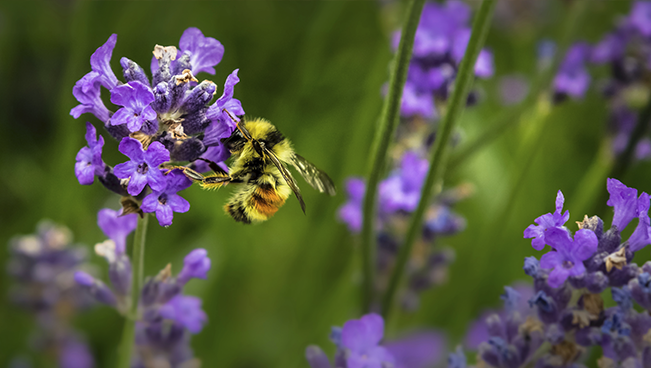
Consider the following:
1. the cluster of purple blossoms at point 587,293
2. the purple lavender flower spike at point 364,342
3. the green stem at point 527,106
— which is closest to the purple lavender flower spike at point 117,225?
the purple lavender flower spike at point 364,342

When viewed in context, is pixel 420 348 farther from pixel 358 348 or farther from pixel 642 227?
pixel 642 227

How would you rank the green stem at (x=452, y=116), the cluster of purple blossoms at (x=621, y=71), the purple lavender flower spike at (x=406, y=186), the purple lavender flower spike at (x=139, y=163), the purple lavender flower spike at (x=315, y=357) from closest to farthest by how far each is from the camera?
the purple lavender flower spike at (x=139, y=163), the green stem at (x=452, y=116), the purple lavender flower spike at (x=315, y=357), the purple lavender flower spike at (x=406, y=186), the cluster of purple blossoms at (x=621, y=71)

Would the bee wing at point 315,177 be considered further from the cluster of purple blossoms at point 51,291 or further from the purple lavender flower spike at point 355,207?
the cluster of purple blossoms at point 51,291

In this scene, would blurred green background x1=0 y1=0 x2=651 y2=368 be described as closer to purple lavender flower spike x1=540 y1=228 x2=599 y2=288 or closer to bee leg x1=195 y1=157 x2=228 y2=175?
bee leg x1=195 y1=157 x2=228 y2=175

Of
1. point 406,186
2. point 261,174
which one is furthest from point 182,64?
point 406,186

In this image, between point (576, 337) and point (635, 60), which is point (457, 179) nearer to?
point (635, 60)

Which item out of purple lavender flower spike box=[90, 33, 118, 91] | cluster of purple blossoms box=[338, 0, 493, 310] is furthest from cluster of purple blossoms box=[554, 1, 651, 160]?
purple lavender flower spike box=[90, 33, 118, 91]

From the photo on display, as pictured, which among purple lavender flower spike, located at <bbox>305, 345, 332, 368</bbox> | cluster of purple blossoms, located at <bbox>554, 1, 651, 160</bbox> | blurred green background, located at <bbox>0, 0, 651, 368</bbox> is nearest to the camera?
purple lavender flower spike, located at <bbox>305, 345, 332, 368</bbox>
